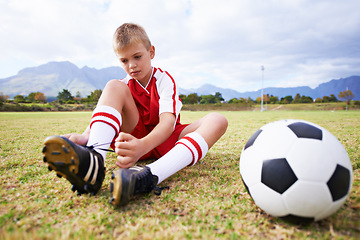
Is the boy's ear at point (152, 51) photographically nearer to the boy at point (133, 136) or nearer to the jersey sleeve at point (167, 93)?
the boy at point (133, 136)

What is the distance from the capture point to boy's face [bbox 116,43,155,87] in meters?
1.89

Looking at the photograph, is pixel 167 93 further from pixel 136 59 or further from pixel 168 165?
pixel 168 165

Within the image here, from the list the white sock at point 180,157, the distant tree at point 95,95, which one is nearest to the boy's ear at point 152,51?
the white sock at point 180,157

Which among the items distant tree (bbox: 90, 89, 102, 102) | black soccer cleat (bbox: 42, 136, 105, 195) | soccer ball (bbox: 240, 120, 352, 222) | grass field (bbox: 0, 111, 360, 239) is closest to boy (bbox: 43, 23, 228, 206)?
black soccer cleat (bbox: 42, 136, 105, 195)

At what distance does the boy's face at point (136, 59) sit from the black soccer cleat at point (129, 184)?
965 millimetres

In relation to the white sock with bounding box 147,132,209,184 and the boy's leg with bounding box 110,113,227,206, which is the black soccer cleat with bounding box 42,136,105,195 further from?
the white sock with bounding box 147,132,209,184

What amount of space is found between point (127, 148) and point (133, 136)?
359 mm

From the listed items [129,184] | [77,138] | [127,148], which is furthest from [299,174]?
[77,138]

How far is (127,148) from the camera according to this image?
1.42 meters

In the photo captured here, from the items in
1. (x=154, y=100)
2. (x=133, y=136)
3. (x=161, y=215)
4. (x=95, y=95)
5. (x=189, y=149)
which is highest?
(x=95, y=95)

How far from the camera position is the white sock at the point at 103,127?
1.53 m

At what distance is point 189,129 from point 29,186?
142 cm

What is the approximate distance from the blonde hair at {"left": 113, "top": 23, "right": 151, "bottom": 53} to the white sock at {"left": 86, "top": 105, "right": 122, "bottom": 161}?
62 cm

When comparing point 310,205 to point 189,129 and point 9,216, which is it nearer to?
point 189,129
